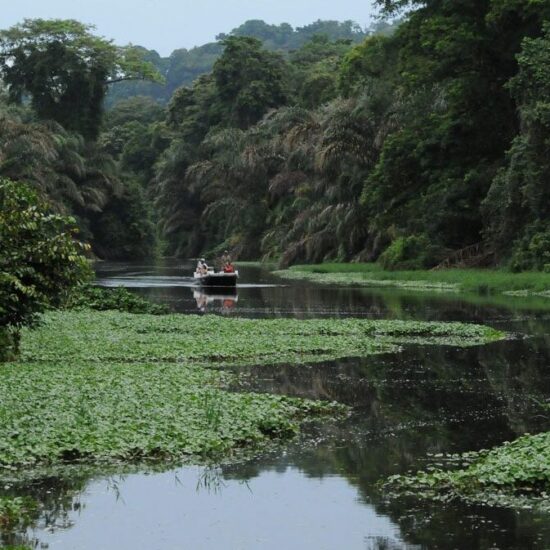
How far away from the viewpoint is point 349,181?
66.8 meters

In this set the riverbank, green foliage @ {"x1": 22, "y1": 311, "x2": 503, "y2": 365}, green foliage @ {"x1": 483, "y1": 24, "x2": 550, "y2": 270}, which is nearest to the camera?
green foliage @ {"x1": 22, "y1": 311, "x2": 503, "y2": 365}

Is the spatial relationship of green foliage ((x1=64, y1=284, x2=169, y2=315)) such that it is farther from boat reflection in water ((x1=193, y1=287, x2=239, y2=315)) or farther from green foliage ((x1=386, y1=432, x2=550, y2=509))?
green foliage ((x1=386, y1=432, x2=550, y2=509))

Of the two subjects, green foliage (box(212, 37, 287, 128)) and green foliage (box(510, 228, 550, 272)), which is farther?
green foliage (box(212, 37, 287, 128))

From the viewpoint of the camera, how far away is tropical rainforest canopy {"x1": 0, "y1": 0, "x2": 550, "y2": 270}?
168ft

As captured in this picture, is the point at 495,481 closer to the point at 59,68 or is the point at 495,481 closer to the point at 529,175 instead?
the point at 529,175

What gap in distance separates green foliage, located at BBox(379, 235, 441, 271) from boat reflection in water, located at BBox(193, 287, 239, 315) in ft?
28.1

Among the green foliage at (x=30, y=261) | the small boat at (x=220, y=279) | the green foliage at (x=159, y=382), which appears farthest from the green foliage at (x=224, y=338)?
the small boat at (x=220, y=279)

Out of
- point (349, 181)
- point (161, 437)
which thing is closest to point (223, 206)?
point (349, 181)

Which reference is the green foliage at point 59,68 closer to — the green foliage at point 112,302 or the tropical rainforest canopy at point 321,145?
the tropical rainforest canopy at point 321,145

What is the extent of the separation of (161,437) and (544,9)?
38499mm

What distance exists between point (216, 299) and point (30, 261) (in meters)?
22.6

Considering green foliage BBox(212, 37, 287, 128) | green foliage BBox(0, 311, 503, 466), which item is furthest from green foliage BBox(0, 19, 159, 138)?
green foliage BBox(0, 311, 503, 466)

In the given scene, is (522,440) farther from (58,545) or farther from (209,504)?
(58,545)

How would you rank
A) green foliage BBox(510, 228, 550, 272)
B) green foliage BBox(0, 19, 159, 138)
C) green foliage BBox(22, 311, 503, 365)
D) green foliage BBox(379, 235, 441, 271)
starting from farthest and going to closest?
A: green foliage BBox(0, 19, 159, 138) < green foliage BBox(379, 235, 441, 271) < green foliage BBox(510, 228, 550, 272) < green foliage BBox(22, 311, 503, 365)
